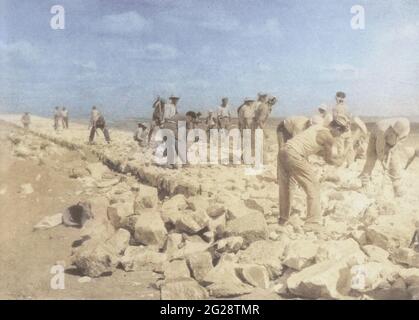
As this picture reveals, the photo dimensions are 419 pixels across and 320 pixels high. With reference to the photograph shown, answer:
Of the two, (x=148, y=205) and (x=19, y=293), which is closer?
(x=19, y=293)

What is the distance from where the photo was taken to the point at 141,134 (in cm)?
724

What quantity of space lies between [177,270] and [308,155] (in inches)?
86.6

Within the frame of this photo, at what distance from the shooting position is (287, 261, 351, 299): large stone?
604 centimetres

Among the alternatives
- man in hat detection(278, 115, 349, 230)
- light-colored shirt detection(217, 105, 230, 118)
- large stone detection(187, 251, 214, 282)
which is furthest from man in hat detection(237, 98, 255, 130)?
large stone detection(187, 251, 214, 282)

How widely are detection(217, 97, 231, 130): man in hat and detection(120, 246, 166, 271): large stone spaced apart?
1854 millimetres

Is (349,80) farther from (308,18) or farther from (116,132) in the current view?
(116,132)

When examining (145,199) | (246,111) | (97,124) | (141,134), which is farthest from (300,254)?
(97,124)

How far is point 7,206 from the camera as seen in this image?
6.97 meters

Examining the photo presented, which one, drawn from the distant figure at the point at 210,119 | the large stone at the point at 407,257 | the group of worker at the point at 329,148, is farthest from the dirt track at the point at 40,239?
the large stone at the point at 407,257

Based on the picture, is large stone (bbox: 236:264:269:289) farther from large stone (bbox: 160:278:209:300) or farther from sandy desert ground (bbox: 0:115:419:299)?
large stone (bbox: 160:278:209:300)

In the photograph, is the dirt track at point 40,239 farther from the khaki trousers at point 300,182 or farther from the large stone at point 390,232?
the large stone at point 390,232
